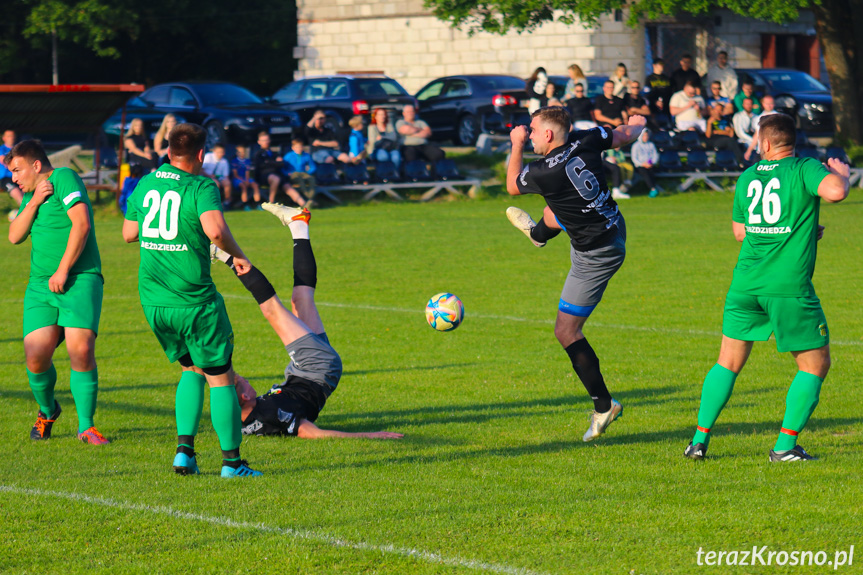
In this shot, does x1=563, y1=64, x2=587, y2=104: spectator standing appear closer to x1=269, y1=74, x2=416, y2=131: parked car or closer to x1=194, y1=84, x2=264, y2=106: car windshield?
x1=269, y1=74, x2=416, y2=131: parked car

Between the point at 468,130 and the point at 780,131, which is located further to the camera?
the point at 468,130

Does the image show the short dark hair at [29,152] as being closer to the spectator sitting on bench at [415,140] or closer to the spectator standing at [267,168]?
the spectator standing at [267,168]

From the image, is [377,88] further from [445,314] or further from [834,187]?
[834,187]

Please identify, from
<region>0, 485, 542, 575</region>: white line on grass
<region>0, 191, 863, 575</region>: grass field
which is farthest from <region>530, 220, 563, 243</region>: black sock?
<region>0, 485, 542, 575</region>: white line on grass

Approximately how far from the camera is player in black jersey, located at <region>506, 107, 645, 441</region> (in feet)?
25.2

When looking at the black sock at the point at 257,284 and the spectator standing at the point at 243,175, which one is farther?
the spectator standing at the point at 243,175

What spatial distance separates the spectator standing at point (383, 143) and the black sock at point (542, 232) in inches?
732

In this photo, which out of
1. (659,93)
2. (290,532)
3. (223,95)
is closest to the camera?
(290,532)

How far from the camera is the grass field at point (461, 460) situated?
5328mm

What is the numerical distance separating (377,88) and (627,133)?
26.5 meters

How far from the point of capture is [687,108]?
29.0 metres

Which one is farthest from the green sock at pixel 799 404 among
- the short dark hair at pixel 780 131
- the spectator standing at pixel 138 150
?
the spectator standing at pixel 138 150

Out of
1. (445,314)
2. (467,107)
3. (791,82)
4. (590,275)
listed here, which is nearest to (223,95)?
(467,107)

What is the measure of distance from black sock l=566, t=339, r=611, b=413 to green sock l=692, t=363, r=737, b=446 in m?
0.90
